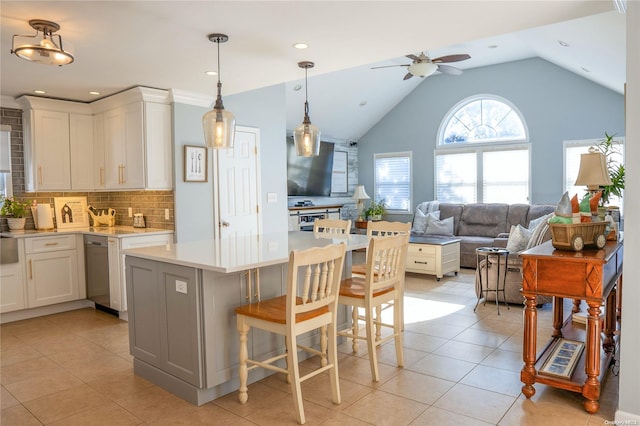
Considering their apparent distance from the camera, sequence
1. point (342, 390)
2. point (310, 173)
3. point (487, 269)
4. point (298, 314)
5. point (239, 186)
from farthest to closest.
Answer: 1. point (310, 173)
2. point (239, 186)
3. point (487, 269)
4. point (342, 390)
5. point (298, 314)

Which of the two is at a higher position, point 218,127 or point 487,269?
point 218,127

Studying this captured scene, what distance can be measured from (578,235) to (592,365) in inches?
29.6

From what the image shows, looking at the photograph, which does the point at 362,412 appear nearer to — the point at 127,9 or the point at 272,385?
the point at 272,385

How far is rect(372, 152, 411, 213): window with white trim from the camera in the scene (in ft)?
31.5

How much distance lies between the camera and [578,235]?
Result: 2777 mm

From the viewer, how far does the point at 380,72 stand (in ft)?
26.4

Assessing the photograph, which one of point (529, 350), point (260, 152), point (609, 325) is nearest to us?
point (529, 350)

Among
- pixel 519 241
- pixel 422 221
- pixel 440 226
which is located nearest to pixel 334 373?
pixel 519 241

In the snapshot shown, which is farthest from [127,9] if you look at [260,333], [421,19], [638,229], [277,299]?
[638,229]

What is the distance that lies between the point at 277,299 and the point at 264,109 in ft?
11.2

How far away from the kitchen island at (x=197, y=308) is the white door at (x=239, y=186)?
2077 mm

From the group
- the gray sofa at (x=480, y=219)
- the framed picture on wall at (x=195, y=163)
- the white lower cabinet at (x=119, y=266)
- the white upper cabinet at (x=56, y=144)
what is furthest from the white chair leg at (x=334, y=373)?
the gray sofa at (x=480, y=219)

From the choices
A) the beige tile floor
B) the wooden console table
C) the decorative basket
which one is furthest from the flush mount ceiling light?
the decorative basket

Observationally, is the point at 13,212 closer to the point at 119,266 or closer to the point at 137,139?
the point at 119,266
